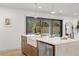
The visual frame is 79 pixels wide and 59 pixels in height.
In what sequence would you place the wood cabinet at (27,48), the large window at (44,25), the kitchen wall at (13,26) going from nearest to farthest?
the kitchen wall at (13,26), the large window at (44,25), the wood cabinet at (27,48)

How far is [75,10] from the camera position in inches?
74.4

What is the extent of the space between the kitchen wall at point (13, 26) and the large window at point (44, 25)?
87mm

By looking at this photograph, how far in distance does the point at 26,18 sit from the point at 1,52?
2.66ft

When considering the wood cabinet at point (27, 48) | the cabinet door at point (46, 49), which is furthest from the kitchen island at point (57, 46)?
the wood cabinet at point (27, 48)

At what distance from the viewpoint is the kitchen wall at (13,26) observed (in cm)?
189

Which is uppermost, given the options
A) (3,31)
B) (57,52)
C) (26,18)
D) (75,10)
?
(75,10)

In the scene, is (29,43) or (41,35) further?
(29,43)

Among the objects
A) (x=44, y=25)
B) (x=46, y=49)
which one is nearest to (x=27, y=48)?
(x=46, y=49)

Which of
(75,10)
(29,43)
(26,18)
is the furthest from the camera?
(29,43)

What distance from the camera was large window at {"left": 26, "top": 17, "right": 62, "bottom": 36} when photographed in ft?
6.53

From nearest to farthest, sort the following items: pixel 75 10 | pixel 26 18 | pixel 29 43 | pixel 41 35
A: pixel 75 10
pixel 26 18
pixel 41 35
pixel 29 43

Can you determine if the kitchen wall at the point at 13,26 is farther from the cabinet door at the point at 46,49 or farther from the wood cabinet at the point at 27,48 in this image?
the cabinet door at the point at 46,49

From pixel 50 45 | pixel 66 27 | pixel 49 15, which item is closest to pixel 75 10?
pixel 66 27

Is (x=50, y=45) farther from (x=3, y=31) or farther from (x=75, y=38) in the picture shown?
(x=3, y=31)
